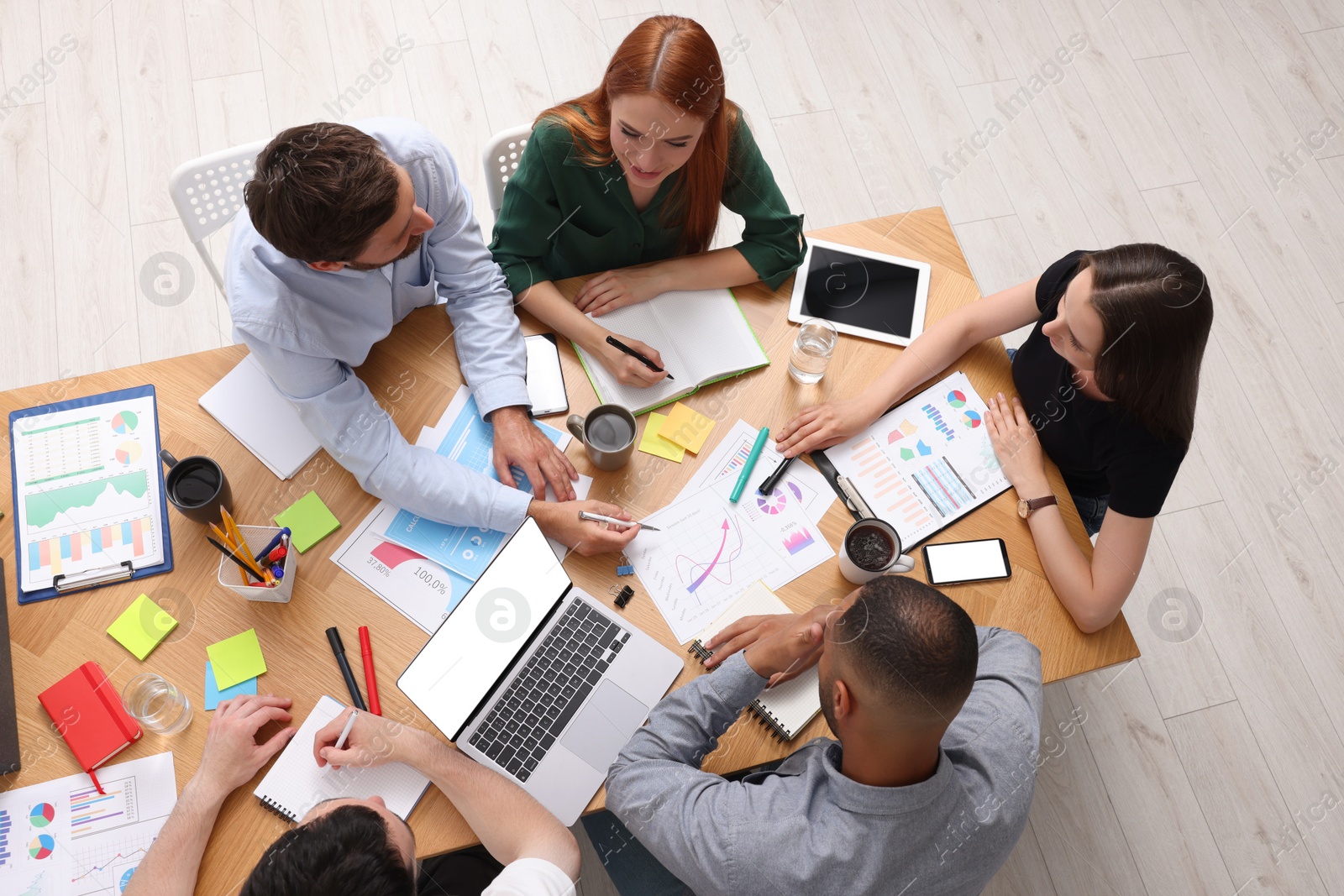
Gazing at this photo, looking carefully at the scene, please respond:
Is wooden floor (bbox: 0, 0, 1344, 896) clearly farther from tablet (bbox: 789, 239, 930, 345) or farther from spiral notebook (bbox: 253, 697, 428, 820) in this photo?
tablet (bbox: 789, 239, 930, 345)

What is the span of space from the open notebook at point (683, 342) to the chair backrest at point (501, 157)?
42 cm

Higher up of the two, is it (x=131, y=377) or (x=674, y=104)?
(x=674, y=104)

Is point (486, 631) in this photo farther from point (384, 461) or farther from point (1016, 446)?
point (1016, 446)

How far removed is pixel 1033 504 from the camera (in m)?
1.57

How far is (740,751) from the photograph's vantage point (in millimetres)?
1394

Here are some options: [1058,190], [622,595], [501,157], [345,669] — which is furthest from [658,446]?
[1058,190]

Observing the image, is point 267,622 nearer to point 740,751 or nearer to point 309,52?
point 740,751

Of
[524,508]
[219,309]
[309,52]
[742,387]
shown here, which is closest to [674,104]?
[742,387]

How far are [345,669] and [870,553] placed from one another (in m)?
0.90

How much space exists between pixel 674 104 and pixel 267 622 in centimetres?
112

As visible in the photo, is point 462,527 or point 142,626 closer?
point 142,626

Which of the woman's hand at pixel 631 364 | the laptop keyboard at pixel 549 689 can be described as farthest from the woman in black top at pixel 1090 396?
the laptop keyboard at pixel 549 689

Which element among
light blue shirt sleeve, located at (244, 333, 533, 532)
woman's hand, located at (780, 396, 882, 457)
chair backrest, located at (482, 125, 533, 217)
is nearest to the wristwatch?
woman's hand, located at (780, 396, 882, 457)

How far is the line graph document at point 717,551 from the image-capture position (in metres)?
1.47
